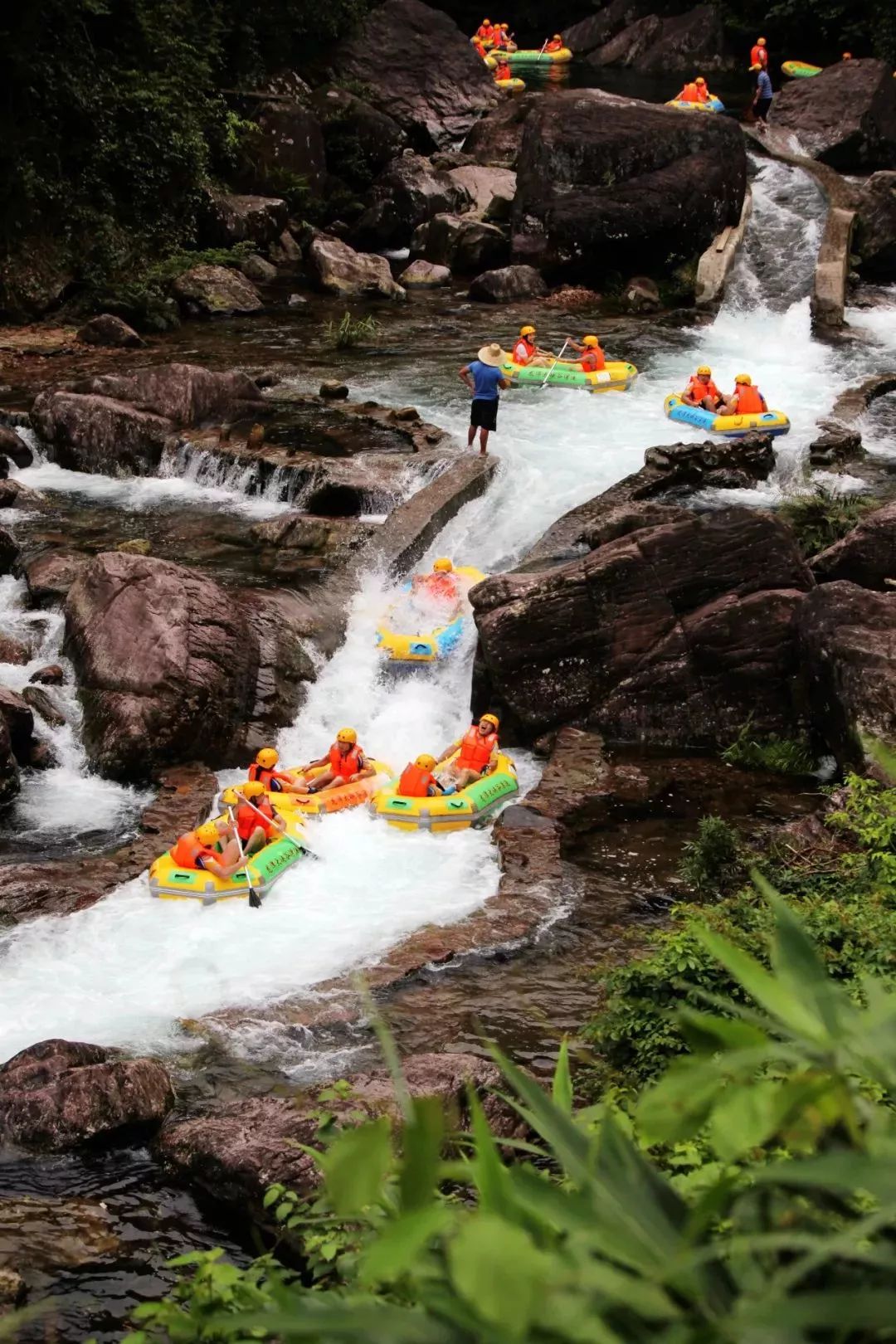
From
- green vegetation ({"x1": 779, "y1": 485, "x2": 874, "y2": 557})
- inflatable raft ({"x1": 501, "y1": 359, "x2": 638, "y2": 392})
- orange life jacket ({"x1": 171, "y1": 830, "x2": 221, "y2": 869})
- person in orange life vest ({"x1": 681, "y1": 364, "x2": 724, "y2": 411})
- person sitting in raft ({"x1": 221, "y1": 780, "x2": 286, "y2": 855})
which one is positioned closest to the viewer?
orange life jacket ({"x1": 171, "y1": 830, "x2": 221, "y2": 869})

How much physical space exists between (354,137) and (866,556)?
20.9 metres

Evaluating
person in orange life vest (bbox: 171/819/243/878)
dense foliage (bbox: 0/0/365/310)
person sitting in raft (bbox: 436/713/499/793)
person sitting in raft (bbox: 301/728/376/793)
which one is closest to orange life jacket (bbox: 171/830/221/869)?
person in orange life vest (bbox: 171/819/243/878)

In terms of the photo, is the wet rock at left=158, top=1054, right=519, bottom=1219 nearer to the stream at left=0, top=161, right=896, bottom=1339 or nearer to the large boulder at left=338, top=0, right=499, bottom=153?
the stream at left=0, top=161, right=896, bottom=1339

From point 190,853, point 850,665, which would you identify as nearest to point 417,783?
point 190,853

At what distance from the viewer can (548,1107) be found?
1.81 m

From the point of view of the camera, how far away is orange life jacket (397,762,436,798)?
1145cm

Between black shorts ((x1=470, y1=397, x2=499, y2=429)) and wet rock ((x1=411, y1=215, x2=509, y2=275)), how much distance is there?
421 inches

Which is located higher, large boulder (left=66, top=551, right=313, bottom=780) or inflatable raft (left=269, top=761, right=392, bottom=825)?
large boulder (left=66, top=551, right=313, bottom=780)

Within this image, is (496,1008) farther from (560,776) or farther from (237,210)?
(237,210)

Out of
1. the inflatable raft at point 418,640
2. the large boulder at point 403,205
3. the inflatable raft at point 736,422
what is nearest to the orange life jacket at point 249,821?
the inflatable raft at point 418,640

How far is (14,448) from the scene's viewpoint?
17.3m

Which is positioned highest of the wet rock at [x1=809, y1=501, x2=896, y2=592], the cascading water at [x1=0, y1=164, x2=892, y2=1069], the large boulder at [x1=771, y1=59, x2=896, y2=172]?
the large boulder at [x1=771, y1=59, x2=896, y2=172]

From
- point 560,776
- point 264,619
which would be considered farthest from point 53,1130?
point 264,619

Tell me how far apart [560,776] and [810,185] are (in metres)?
19.2
